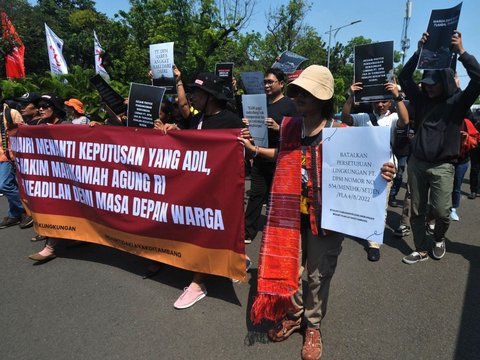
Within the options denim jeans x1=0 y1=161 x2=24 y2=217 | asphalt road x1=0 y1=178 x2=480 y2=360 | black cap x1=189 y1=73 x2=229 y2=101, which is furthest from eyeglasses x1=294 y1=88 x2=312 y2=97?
denim jeans x1=0 y1=161 x2=24 y2=217

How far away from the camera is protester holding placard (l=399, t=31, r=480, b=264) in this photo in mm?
3357

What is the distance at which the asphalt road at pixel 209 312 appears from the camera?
2.47m

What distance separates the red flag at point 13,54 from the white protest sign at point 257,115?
1411 centimetres

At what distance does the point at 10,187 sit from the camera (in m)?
5.05

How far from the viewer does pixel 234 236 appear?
2.81m

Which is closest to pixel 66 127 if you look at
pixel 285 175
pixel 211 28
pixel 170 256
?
pixel 170 256

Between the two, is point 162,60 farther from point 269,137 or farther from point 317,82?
point 317,82

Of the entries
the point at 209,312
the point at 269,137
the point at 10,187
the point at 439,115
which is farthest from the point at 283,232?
the point at 10,187

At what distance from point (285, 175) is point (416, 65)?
184cm

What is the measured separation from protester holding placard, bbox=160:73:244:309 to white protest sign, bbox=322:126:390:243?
1271 mm

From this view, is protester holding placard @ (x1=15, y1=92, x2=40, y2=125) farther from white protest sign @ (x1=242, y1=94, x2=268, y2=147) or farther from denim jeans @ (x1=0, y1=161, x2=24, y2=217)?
white protest sign @ (x1=242, y1=94, x2=268, y2=147)

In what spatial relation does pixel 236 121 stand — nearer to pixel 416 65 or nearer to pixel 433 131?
pixel 416 65

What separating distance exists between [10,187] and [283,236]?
178 inches

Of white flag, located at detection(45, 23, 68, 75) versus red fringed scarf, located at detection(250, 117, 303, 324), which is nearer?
red fringed scarf, located at detection(250, 117, 303, 324)
